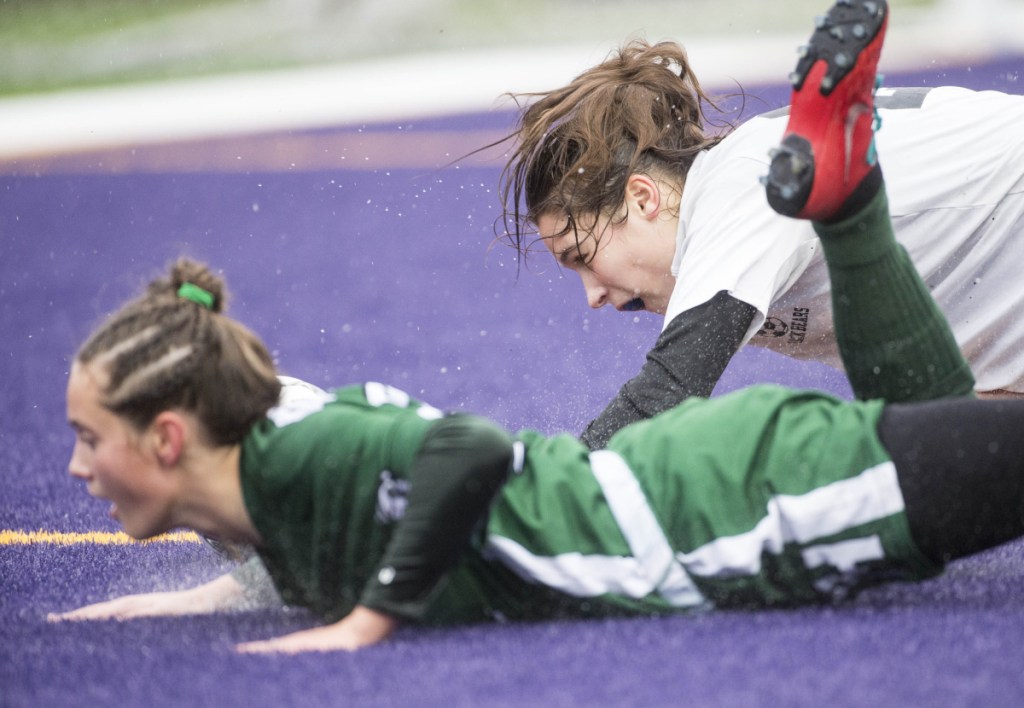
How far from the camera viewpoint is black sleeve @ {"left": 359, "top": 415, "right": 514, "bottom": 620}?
1.97m

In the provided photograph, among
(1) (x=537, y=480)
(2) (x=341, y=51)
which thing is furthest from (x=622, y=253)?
(2) (x=341, y=51)

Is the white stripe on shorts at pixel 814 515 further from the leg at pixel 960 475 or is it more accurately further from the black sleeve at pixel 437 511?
the black sleeve at pixel 437 511

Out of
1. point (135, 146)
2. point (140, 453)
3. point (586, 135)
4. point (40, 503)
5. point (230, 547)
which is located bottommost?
point (135, 146)

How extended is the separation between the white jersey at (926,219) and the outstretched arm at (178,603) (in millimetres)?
916

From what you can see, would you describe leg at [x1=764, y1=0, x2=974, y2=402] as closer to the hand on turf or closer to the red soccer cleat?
the red soccer cleat

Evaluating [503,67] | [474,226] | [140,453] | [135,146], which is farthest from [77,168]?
[140,453]

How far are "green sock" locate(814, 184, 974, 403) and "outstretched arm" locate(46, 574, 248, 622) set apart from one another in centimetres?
109

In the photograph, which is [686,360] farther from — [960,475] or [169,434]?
[169,434]

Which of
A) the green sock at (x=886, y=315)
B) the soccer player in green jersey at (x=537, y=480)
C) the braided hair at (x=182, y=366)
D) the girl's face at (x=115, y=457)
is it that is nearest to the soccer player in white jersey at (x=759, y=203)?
the green sock at (x=886, y=315)

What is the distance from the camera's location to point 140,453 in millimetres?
2115

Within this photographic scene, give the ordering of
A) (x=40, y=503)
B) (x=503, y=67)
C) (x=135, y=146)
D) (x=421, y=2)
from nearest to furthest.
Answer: (x=40, y=503), (x=135, y=146), (x=503, y=67), (x=421, y=2)

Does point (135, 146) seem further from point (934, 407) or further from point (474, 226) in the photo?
point (934, 407)

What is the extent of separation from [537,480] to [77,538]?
1423mm

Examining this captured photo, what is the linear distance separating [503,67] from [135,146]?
13.7ft
